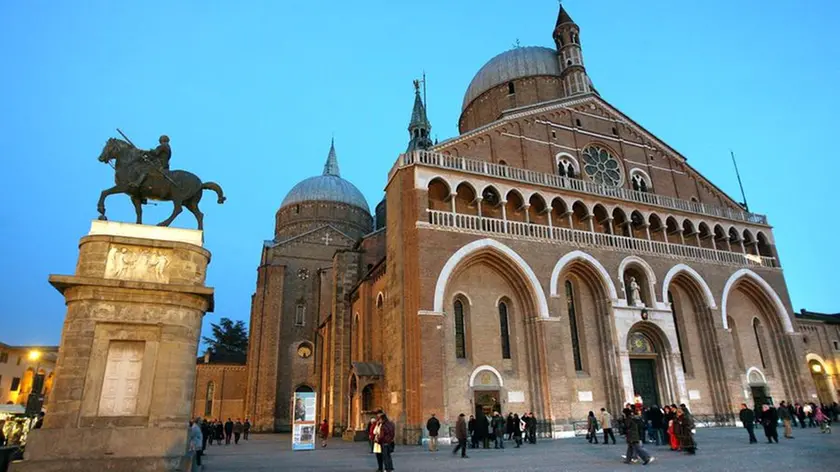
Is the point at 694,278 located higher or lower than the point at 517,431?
higher

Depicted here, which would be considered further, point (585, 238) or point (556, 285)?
point (585, 238)

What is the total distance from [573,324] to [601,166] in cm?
906

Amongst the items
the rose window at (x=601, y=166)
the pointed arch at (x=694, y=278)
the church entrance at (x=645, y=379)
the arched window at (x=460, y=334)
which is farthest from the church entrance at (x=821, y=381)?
the arched window at (x=460, y=334)

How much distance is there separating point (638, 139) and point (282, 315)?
26475mm

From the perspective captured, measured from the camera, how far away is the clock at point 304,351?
119 ft

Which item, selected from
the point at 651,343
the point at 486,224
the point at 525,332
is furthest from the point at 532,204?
the point at 651,343

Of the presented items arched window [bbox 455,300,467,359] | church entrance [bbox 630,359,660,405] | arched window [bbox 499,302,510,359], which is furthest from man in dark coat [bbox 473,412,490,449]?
church entrance [bbox 630,359,660,405]

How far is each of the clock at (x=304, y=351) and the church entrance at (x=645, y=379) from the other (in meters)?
22.6

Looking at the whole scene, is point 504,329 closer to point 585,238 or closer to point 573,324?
point 573,324

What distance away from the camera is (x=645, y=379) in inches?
905

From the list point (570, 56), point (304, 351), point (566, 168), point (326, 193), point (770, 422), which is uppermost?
point (570, 56)

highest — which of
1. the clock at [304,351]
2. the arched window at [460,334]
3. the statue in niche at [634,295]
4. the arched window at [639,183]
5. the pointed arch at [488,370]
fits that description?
the arched window at [639,183]

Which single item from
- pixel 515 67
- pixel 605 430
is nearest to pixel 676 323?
pixel 605 430

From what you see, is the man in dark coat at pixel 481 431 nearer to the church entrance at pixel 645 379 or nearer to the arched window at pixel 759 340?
the church entrance at pixel 645 379
